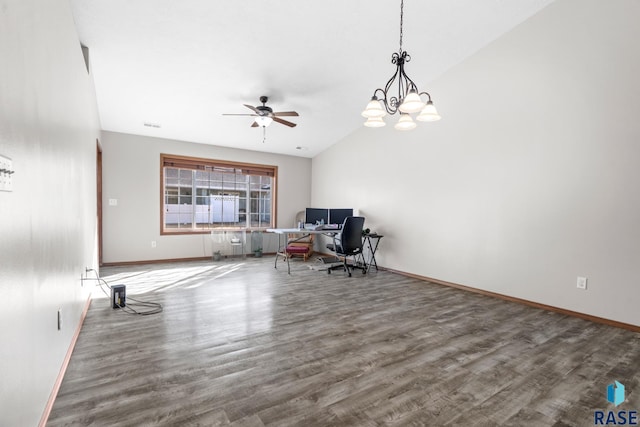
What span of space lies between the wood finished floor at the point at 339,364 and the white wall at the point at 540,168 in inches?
23.2

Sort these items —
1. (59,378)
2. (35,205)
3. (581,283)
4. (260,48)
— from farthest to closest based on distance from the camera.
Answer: (260,48)
(581,283)
(59,378)
(35,205)

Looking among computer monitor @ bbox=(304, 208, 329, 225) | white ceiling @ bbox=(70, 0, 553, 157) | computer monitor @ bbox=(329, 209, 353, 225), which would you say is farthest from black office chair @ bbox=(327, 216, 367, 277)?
white ceiling @ bbox=(70, 0, 553, 157)

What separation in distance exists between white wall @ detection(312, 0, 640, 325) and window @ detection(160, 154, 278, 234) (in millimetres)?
3566

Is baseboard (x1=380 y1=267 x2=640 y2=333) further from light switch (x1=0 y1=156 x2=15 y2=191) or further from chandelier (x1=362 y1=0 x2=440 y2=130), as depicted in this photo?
light switch (x1=0 y1=156 x2=15 y2=191)

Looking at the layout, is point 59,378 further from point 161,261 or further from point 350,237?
point 161,261

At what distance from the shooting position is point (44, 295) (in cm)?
166

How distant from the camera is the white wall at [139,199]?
5.73 metres

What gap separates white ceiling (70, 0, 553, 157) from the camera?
10.6ft

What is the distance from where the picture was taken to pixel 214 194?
22.8 ft

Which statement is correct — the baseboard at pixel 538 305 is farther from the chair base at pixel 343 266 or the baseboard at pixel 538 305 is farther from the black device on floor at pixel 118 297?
the black device on floor at pixel 118 297

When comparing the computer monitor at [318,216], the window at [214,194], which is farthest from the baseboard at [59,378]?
the computer monitor at [318,216]

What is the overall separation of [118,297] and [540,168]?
5.26 m

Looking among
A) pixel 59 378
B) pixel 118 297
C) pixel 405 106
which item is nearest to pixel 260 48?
pixel 405 106

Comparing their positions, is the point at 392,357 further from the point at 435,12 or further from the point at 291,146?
the point at 291,146
